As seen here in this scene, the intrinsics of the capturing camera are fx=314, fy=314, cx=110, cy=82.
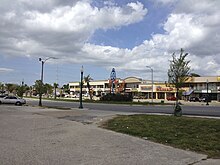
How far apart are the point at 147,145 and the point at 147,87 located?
10221 cm

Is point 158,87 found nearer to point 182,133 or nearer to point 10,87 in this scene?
point 10,87

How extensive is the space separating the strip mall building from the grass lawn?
178ft

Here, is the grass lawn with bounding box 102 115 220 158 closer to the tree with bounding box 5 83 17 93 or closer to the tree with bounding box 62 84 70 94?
the tree with bounding box 5 83 17 93

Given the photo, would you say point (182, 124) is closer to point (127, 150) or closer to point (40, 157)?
point (127, 150)

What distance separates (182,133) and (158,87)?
95.3 meters

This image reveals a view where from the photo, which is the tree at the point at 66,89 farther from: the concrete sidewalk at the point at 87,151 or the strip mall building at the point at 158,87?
the concrete sidewalk at the point at 87,151

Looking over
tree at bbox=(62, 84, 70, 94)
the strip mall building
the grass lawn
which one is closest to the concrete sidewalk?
the grass lawn

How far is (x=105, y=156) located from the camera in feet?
29.5

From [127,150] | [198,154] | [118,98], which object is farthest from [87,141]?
[118,98]

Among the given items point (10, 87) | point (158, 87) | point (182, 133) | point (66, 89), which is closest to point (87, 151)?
point (182, 133)

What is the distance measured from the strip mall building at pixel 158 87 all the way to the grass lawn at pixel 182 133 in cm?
5428

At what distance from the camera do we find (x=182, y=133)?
13008 millimetres

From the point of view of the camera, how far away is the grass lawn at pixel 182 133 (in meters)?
10.6

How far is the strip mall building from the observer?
302 feet
